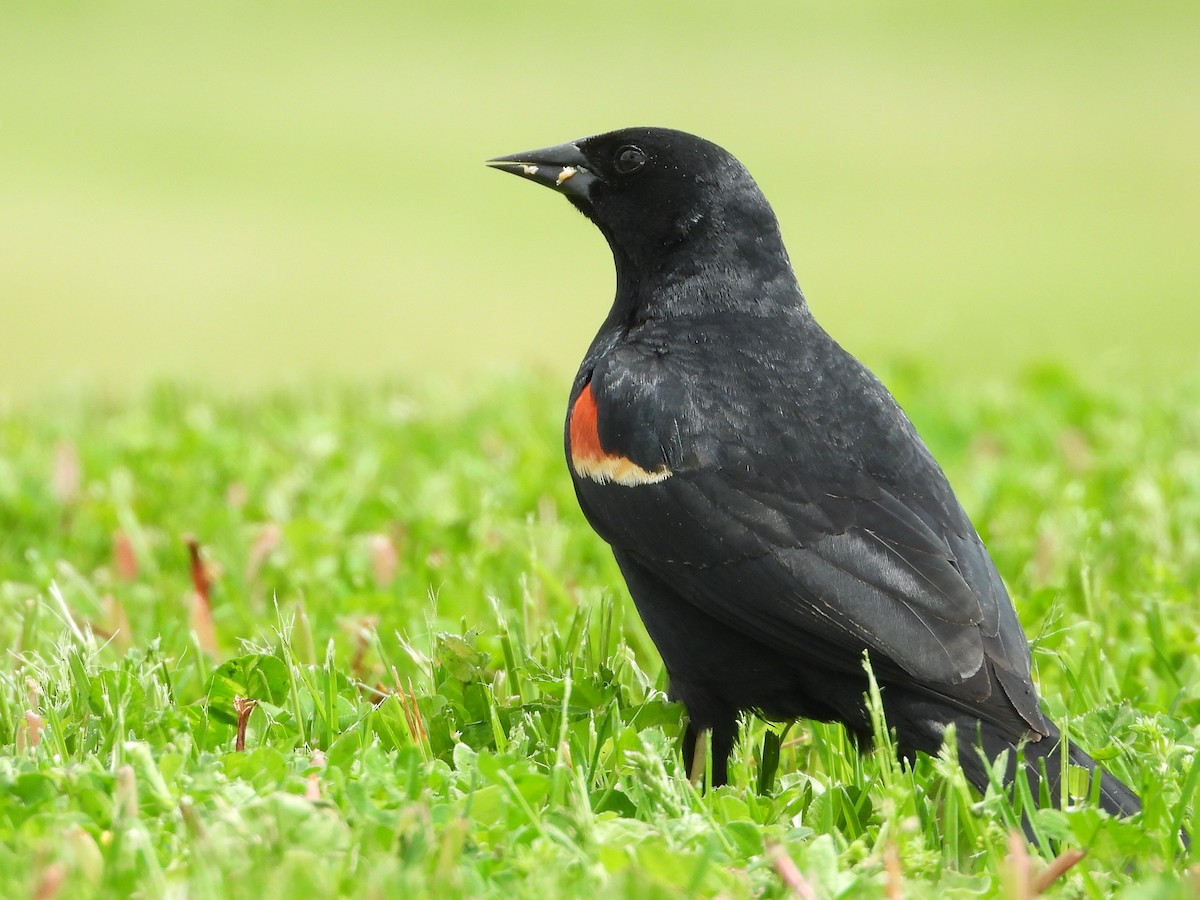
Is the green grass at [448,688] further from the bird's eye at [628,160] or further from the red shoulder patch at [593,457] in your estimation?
the bird's eye at [628,160]

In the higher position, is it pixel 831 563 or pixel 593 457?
pixel 593 457

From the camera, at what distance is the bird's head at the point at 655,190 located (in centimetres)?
362

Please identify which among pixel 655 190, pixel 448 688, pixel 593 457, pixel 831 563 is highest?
pixel 655 190

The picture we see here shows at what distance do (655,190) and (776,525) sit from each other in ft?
3.82

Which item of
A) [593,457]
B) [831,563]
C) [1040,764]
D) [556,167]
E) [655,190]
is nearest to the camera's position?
[1040,764]

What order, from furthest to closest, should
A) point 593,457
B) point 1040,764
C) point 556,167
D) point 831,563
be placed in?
point 556,167
point 593,457
point 831,563
point 1040,764

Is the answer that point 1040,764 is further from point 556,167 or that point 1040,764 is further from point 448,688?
point 556,167

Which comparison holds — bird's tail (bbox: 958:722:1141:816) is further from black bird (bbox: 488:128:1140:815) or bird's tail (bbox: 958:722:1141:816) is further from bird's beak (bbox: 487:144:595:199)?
bird's beak (bbox: 487:144:595:199)

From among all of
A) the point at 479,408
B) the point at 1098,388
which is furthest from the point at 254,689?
the point at 1098,388

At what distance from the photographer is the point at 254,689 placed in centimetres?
300

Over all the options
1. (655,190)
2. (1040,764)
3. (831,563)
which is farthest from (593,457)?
(1040,764)

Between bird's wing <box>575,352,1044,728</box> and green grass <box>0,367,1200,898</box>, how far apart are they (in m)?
0.20

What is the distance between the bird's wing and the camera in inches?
107

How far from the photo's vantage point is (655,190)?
3721 millimetres
